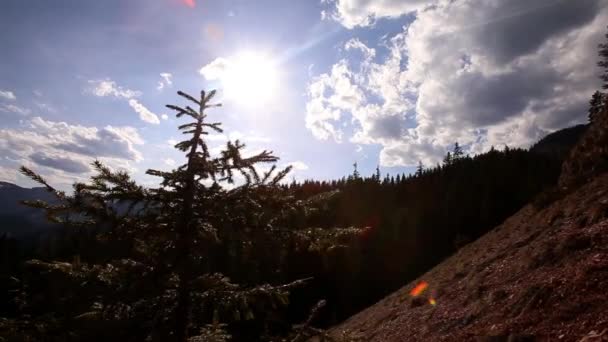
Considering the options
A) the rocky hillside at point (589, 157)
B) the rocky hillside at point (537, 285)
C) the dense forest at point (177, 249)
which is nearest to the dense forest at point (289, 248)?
the dense forest at point (177, 249)

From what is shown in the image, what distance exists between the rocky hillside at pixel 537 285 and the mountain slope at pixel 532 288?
0.02 m

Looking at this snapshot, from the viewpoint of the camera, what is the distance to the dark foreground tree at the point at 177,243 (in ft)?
16.3

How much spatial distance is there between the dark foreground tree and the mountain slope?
1833 mm

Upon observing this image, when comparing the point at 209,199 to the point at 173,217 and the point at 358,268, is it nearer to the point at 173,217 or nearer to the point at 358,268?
the point at 173,217

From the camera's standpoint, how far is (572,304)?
825 centimetres

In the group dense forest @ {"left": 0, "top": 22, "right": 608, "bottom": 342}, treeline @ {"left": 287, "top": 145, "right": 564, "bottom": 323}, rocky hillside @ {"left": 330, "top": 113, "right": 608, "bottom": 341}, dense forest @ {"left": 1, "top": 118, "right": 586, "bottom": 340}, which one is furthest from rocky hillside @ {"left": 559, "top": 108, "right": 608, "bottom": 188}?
treeline @ {"left": 287, "top": 145, "right": 564, "bottom": 323}

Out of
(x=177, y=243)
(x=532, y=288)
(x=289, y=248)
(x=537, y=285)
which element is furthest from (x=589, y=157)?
(x=177, y=243)

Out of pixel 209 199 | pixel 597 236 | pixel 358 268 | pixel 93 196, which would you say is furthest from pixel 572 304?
pixel 358 268

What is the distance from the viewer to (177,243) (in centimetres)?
577

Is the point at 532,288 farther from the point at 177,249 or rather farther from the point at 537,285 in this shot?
the point at 177,249

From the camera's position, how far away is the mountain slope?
8172 mm

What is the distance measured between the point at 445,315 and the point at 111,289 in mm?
11940

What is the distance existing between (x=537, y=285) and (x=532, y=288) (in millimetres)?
158

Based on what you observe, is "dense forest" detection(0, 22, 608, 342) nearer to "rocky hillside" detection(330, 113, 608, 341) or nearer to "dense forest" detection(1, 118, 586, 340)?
"dense forest" detection(1, 118, 586, 340)
